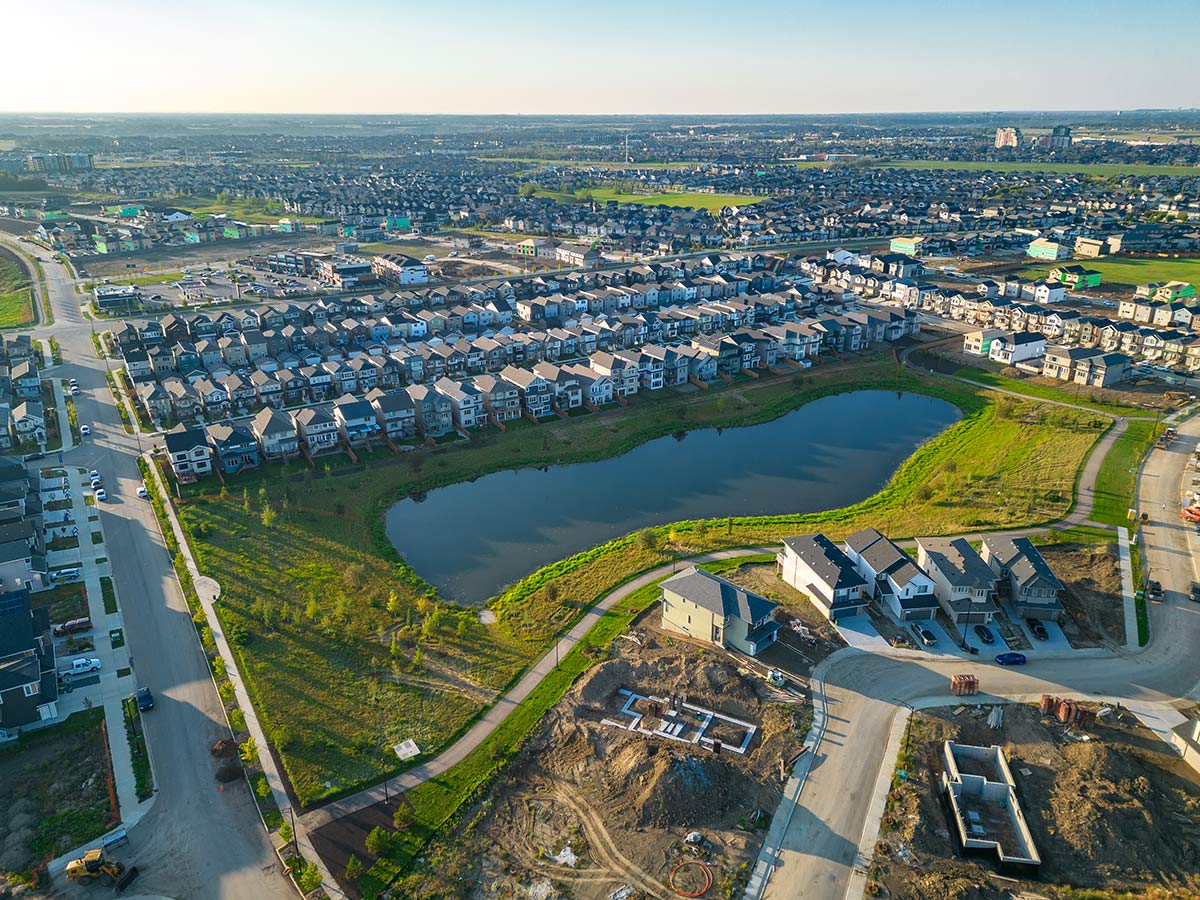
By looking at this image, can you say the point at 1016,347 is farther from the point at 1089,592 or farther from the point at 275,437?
the point at 275,437

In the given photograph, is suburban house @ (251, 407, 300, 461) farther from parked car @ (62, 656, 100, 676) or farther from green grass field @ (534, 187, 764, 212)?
green grass field @ (534, 187, 764, 212)

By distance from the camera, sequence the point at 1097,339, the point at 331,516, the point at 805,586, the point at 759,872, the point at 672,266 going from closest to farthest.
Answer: the point at 759,872 < the point at 805,586 < the point at 331,516 < the point at 1097,339 < the point at 672,266

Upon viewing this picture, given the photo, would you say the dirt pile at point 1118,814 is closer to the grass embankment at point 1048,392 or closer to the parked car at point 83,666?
the parked car at point 83,666

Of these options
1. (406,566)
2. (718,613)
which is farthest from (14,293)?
(718,613)

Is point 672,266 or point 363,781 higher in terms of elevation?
point 672,266

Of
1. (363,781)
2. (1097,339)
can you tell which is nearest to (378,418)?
(363,781)

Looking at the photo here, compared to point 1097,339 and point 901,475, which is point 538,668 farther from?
point 1097,339
